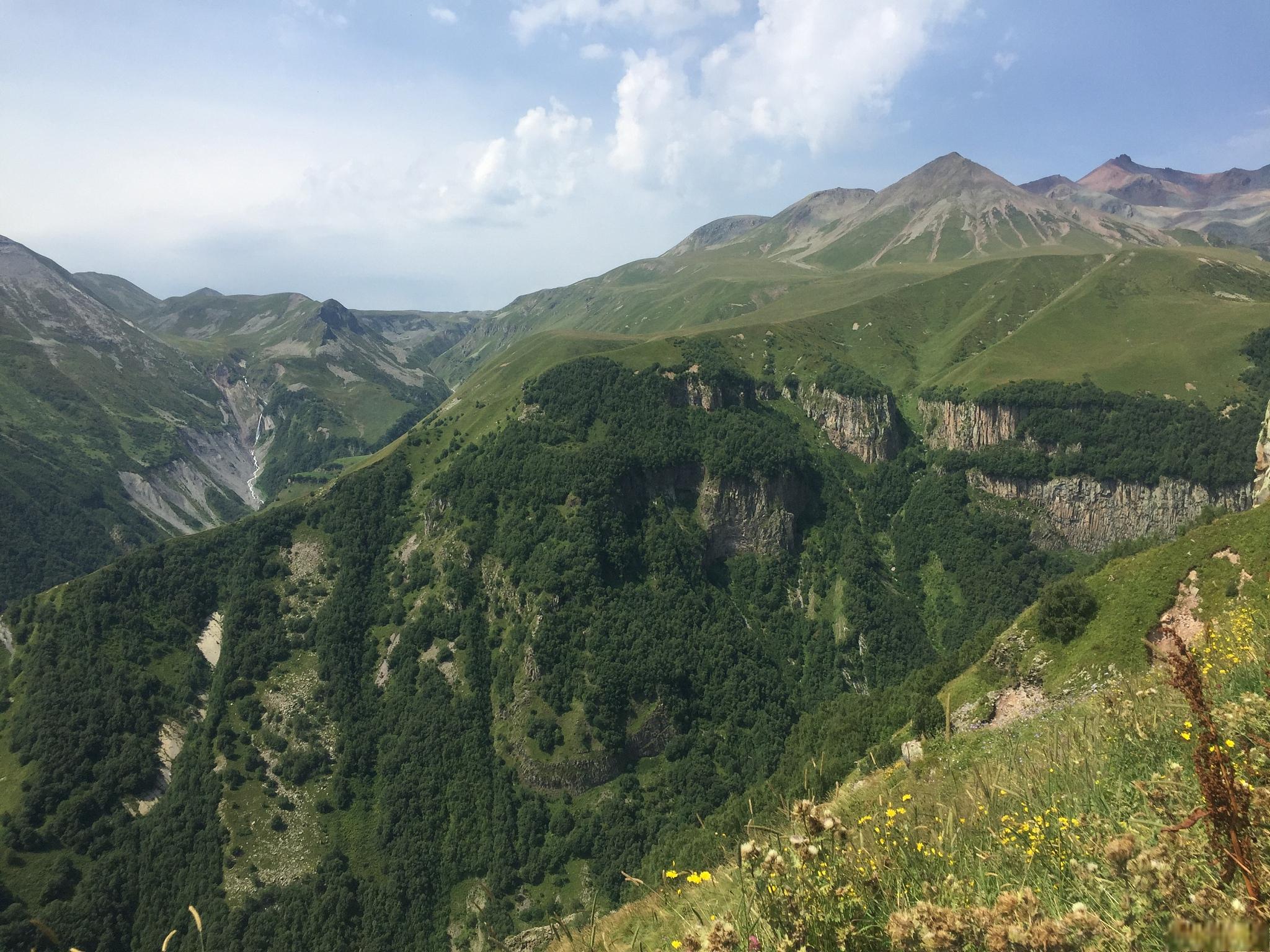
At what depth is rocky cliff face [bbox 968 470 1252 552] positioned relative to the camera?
123000mm

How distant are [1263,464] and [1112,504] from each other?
267 feet

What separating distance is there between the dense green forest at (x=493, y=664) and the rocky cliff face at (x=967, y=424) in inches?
389

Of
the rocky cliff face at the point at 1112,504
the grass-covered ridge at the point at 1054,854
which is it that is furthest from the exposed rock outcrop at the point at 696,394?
the grass-covered ridge at the point at 1054,854

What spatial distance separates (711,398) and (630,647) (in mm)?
67474

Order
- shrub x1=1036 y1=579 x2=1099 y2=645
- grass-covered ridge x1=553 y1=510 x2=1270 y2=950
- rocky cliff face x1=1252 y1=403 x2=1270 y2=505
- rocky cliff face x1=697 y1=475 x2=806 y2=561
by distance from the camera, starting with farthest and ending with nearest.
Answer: rocky cliff face x1=697 y1=475 x2=806 y2=561
rocky cliff face x1=1252 y1=403 x2=1270 y2=505
shrub x1=1036 y1=579 x2=1099 y2=645
grass-covered ridge x1=553 y1=510 x2=1270 y2=950

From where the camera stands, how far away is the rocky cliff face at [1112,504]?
123m

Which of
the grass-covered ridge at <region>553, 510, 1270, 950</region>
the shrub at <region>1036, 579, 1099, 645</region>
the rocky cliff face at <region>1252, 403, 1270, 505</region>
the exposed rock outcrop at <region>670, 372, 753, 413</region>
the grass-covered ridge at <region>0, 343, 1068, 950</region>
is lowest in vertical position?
the grass-covered ridge at <region>0, 343, 1068, 950</region>

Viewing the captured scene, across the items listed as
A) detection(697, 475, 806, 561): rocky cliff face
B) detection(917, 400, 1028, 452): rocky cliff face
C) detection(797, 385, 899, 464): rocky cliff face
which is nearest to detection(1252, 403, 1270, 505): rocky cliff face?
detection(697, 475, 806, 561): rocky cliff face

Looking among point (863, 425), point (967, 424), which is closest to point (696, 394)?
point (863, 425)

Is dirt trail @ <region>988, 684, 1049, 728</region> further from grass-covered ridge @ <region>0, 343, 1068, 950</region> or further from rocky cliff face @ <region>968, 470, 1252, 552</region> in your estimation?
rocky cliff face @ <region>968, 470, 1252, 552</region>

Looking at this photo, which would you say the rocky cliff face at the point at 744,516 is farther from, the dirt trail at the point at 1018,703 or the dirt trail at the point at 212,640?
the dirt trail at the point at 212,640

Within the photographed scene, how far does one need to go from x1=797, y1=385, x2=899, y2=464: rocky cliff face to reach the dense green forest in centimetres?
1195

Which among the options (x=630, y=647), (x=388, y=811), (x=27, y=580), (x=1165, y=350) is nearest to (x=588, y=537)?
(x=630, y=647)

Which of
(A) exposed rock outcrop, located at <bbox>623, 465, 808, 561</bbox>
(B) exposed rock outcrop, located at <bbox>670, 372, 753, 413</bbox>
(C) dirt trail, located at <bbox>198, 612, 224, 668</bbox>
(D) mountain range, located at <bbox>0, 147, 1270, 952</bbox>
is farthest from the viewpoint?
(B) exposed rock outcrop, located at <bbox>670, 372, 753, 413</bbox>
